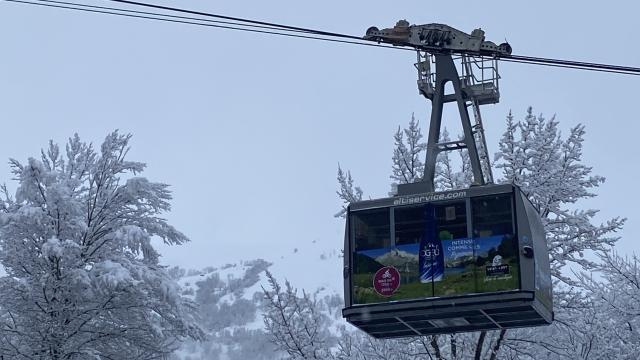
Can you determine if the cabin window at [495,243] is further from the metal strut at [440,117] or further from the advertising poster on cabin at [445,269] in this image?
the metal strut at [440,117]

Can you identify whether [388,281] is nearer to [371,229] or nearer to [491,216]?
[371,229]

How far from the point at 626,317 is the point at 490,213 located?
496 inches

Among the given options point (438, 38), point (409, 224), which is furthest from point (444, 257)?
point (438, 38)

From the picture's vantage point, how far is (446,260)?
19531mm

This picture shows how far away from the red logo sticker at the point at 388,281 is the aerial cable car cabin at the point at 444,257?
0.7 inches

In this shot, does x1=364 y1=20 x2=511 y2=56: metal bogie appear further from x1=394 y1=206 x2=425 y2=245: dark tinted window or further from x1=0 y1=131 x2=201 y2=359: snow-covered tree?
x1=0 y1=131 x2=201 y2=359: snow-covered tree

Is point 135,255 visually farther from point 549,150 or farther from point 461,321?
point 549,150

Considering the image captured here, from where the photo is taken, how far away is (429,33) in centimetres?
2127

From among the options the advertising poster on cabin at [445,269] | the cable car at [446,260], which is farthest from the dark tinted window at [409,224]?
the advertising poster on cabin at [445,269]

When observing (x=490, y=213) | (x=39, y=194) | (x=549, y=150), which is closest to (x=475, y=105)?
(x=490, y=213)

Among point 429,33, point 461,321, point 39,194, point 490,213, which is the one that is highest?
point 429,33

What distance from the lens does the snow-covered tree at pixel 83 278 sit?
2305 cm

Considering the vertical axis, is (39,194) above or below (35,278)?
above

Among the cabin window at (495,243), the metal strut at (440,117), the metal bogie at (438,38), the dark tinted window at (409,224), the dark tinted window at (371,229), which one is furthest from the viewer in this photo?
the metal strut at (440,117)
